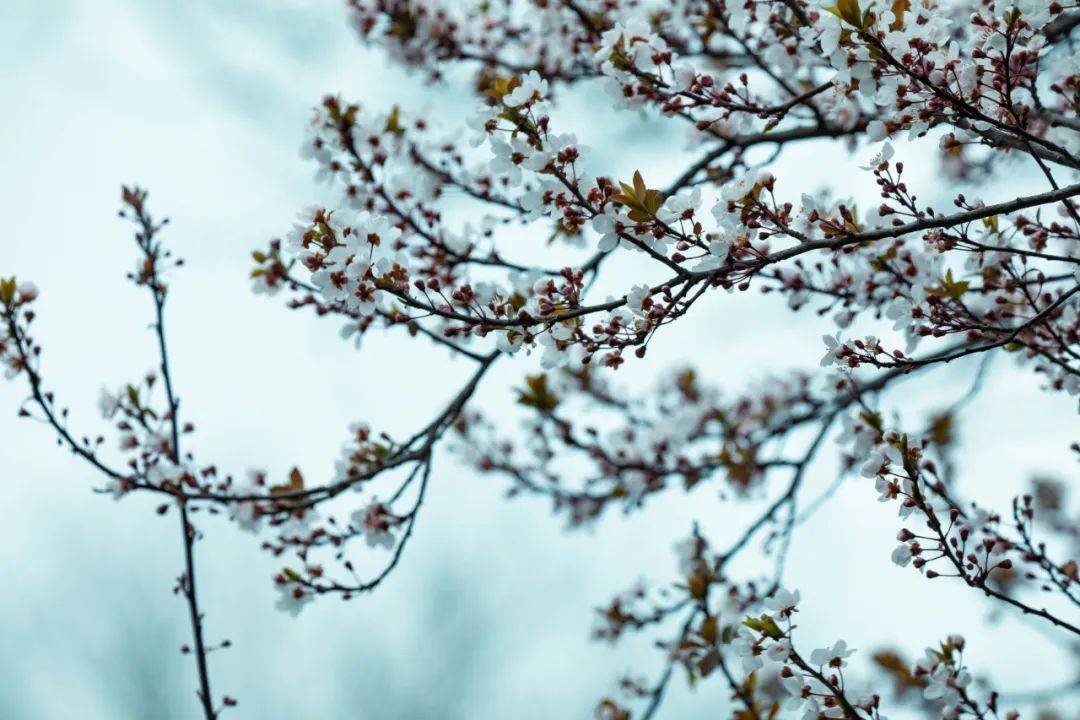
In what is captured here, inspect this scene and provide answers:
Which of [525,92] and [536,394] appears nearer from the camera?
[525,92]

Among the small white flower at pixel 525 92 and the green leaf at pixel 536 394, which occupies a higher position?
the green leaf at pixel 536 394

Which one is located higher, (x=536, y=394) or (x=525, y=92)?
(x=536, y=394)

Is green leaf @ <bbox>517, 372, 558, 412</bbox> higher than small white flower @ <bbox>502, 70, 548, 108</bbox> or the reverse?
higher

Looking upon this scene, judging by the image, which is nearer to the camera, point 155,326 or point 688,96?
point 688,96

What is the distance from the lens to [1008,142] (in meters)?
2.00

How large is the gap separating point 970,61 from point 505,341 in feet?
3.97

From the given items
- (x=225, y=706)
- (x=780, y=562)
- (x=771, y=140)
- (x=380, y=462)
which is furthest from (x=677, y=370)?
(x=225, y=706)

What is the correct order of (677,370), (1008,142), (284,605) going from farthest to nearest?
(677,370) → (284,605) → (1008,142)

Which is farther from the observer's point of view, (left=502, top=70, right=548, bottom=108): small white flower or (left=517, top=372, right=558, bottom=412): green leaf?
(left=517, top=372, right=558, bottom=412): green leaf

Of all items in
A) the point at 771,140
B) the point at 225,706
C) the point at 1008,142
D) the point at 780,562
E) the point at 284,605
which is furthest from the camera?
the point at 780,562

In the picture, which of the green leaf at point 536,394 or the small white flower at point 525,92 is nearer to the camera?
the small white flower at point 525,92

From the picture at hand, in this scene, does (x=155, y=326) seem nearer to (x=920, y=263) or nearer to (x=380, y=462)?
(x=380, y=462)

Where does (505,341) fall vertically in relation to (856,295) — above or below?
below

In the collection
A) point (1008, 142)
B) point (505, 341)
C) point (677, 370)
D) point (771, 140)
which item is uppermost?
point (677, 370)
